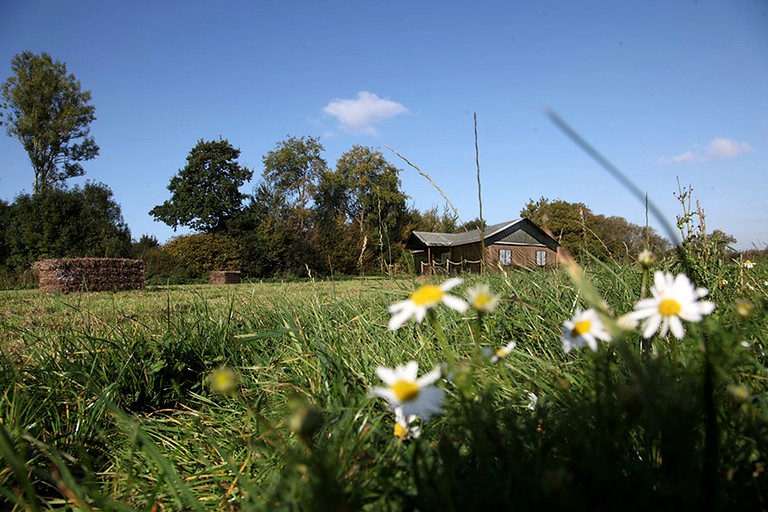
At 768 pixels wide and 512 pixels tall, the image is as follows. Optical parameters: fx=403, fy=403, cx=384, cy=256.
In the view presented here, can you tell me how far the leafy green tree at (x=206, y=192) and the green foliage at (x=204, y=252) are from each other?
375 centimetres

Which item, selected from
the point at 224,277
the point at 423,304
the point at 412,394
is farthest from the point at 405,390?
the point at 224,277

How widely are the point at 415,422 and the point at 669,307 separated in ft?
1.67

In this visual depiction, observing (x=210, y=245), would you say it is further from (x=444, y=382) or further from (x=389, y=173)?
(x=444, y=382)

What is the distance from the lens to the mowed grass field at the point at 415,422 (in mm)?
542

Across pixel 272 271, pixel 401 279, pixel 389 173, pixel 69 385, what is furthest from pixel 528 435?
pixel 389 173

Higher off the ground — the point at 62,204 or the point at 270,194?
the point at 270,194

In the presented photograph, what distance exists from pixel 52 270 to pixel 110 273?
1.69 meters

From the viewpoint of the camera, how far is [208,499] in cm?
98

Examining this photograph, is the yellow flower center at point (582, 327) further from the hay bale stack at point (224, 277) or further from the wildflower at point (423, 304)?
the hay bale stack at point (224, 277)

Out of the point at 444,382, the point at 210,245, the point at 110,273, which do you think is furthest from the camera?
the point at 210,245

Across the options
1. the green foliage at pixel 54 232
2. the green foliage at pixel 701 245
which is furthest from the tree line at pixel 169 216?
the green foliage at pixel 701 245

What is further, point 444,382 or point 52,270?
point 52,270

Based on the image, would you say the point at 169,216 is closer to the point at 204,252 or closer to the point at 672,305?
the point at 204,252

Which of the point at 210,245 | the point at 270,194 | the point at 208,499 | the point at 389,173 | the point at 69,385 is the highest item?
the point at 389,173
